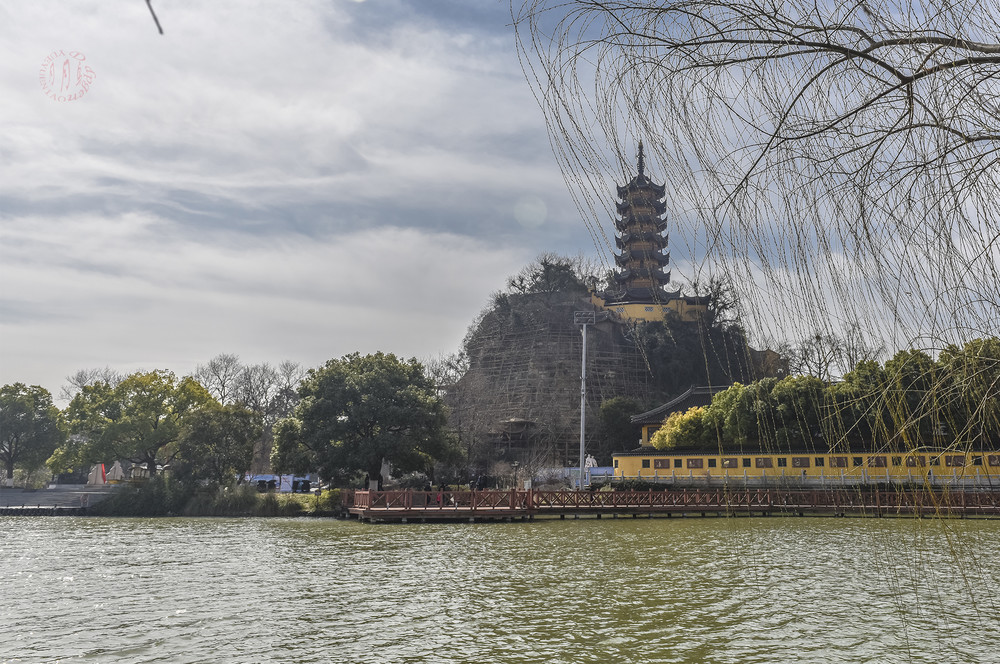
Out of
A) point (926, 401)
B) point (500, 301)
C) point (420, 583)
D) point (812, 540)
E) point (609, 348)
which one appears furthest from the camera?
point (500, 301)

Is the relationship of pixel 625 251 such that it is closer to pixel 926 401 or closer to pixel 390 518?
pixel 390 518

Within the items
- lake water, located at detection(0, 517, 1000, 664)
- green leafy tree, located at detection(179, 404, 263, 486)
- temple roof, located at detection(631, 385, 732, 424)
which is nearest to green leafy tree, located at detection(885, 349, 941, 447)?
lake water, located at detection(0, 517, 1000, 664)

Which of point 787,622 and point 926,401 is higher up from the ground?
point 926,401

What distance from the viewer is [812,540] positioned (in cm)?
1934

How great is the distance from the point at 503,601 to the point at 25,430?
4331 centimetres

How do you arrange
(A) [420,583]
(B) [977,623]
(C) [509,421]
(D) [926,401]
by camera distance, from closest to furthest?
1. (D) [926,401]
2. (B) [977,623]
3. (A) [420,583]
4. (C) [509,421]

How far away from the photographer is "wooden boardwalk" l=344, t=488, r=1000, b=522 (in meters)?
27.4

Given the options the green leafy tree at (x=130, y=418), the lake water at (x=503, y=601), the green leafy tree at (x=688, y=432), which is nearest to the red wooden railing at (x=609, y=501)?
the lake water at (x=503, y=601)

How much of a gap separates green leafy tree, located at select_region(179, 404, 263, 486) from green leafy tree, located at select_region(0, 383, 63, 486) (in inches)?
567

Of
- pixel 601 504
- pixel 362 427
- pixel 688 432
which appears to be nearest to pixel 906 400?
pixel 601 504

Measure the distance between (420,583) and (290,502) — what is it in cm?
→ 2246

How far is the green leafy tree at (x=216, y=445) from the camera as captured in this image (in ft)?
117

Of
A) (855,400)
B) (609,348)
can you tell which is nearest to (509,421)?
(609,348)

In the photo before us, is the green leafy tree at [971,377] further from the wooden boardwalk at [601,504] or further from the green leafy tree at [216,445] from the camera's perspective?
the green leafy tree at [216,445]
